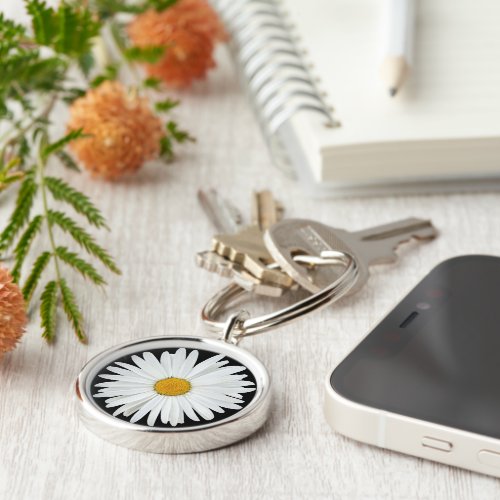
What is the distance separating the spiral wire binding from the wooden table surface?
0.21 ft

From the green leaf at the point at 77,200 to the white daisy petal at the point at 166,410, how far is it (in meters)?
0.29

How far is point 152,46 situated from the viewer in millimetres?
1258

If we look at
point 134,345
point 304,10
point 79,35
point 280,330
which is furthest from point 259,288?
point 304,10

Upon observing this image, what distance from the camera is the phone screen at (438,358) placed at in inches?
26.1

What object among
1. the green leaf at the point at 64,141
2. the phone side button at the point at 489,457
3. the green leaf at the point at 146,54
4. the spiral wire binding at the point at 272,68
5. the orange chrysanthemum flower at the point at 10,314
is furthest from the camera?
the green leaf at the point at 146,54

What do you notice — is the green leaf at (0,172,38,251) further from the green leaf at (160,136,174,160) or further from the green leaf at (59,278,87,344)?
the green leaf at (160,136,174,160)

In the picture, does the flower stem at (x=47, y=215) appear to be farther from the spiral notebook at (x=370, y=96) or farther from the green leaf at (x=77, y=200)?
the spiral notebook at (x=370, y=96)

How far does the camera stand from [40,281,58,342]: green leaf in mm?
814

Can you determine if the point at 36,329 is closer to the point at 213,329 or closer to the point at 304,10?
the point at 213,329

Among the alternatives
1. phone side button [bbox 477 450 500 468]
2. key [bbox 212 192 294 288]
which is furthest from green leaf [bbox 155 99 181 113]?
phone side button [bbox 477 450 500 468]

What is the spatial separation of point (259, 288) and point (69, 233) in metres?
0.24

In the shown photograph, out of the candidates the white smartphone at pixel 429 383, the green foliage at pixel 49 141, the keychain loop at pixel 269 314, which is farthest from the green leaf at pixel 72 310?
the white smartphone at pixel 429 383

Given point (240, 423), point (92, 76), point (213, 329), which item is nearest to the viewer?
point (240, 423)

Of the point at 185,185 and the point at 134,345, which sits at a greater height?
the point at 134,345
